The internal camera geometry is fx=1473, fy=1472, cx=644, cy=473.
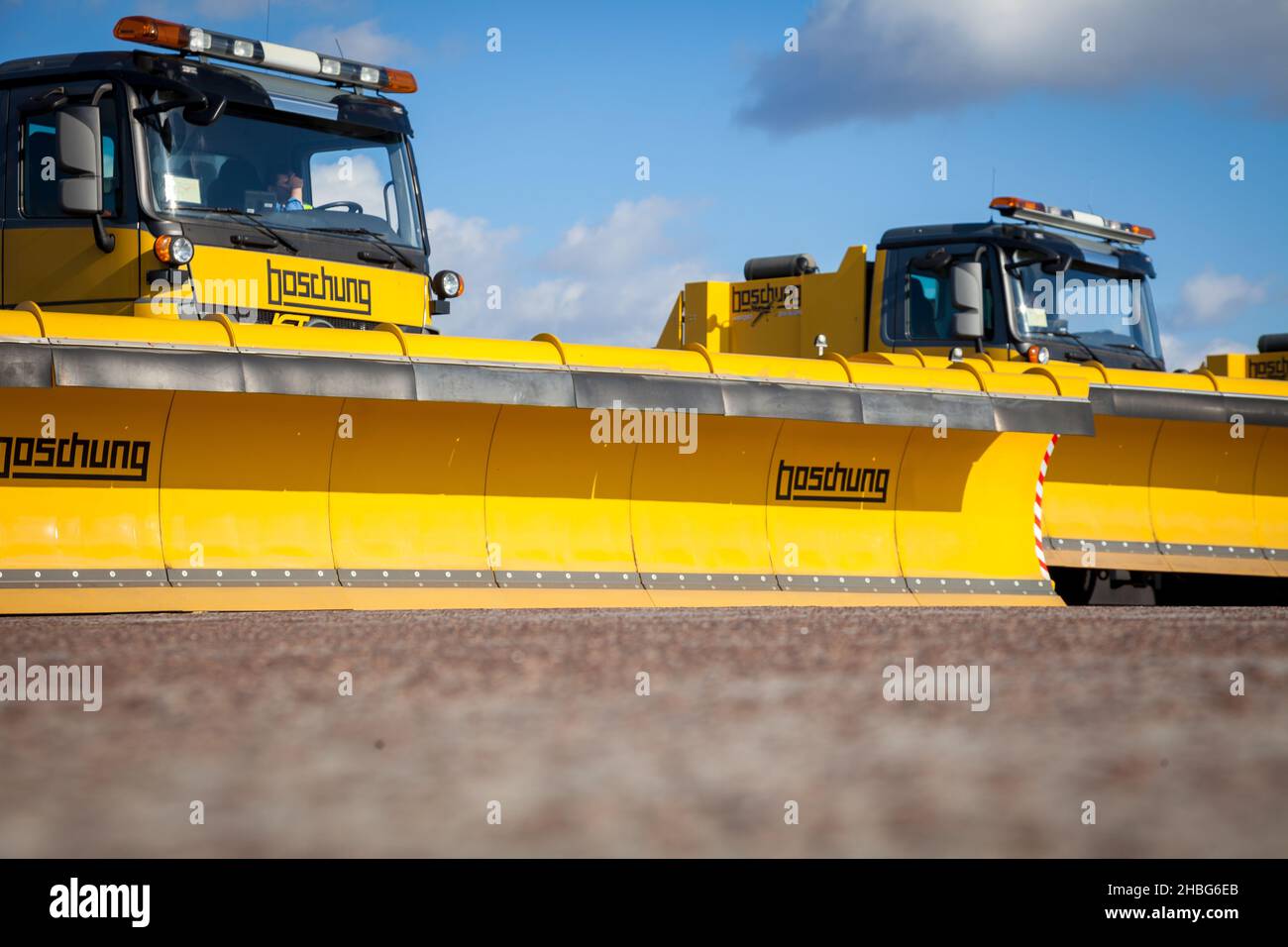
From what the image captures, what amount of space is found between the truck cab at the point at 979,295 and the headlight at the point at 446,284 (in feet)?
11.2

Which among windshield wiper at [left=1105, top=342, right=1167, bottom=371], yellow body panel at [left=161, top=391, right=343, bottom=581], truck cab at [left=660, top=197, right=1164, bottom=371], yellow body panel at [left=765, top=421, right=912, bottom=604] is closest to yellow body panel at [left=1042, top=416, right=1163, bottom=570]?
truck cab at [left=660, top=197, right=1164, bottom=371]

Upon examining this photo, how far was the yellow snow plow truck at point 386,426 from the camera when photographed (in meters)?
6.99

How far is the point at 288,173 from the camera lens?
29.1 feet

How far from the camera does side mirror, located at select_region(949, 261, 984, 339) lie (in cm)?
1173

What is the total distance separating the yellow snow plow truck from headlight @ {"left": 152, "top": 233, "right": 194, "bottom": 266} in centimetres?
2

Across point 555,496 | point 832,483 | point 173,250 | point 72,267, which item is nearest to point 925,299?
point 832,483

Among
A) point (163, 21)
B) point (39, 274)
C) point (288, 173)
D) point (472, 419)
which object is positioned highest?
point (163, 21)

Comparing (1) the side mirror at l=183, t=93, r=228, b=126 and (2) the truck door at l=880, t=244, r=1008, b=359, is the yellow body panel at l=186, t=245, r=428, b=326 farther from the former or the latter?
(2) the truck door at l=880, t=244, r=1008, b=359

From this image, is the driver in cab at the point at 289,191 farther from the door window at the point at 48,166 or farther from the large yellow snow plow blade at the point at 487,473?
the large yellow snow plow blade at the point at 487,473

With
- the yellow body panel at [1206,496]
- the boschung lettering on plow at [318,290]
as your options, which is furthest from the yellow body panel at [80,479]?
the yellow body panel at [1206,496]

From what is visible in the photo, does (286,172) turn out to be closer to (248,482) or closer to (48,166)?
(48,166)
